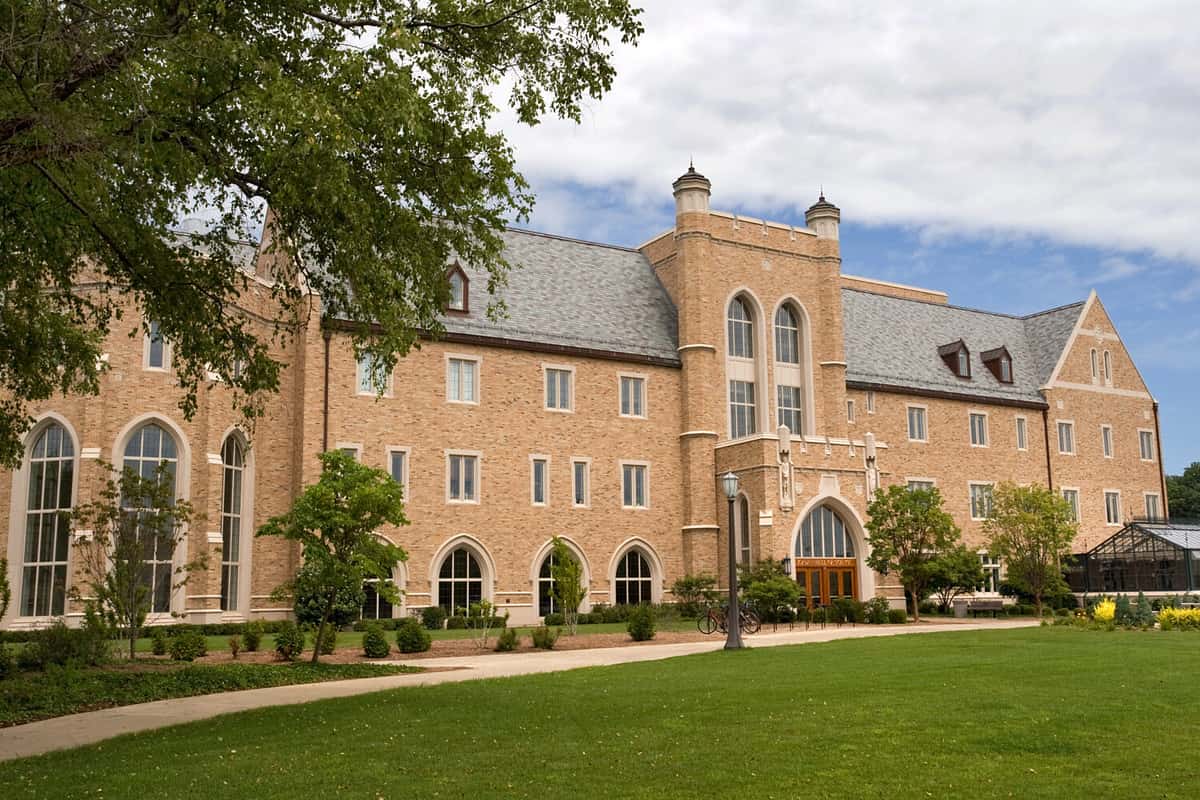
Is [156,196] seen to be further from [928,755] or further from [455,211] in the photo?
[928,755]

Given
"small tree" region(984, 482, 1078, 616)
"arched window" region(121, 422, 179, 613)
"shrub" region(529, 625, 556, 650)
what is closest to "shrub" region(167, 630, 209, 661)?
"shrub" region(529, 625, 556, 650)

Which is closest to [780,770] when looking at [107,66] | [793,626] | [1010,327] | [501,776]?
[501,776]

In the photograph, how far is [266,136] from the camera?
11234 mm

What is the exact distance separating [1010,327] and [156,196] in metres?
46.5

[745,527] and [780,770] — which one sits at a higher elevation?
[745,527]

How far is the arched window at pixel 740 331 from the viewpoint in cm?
4009

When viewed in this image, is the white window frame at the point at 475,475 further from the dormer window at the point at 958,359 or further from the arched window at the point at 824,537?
the dormer window at the point at 958,359

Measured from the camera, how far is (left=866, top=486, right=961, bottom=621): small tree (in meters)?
34.0

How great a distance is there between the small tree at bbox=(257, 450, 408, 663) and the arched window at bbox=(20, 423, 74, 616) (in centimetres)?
1203

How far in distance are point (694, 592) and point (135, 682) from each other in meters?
22.7

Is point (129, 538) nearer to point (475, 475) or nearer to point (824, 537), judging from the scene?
point (475, 475)

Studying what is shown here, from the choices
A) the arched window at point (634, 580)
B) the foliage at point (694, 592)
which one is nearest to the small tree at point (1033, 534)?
the foliage at point (694, 592)

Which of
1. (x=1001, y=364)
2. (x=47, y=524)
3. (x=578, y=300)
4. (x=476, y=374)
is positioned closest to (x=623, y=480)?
(x=476, y=374)

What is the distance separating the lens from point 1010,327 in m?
52.5
